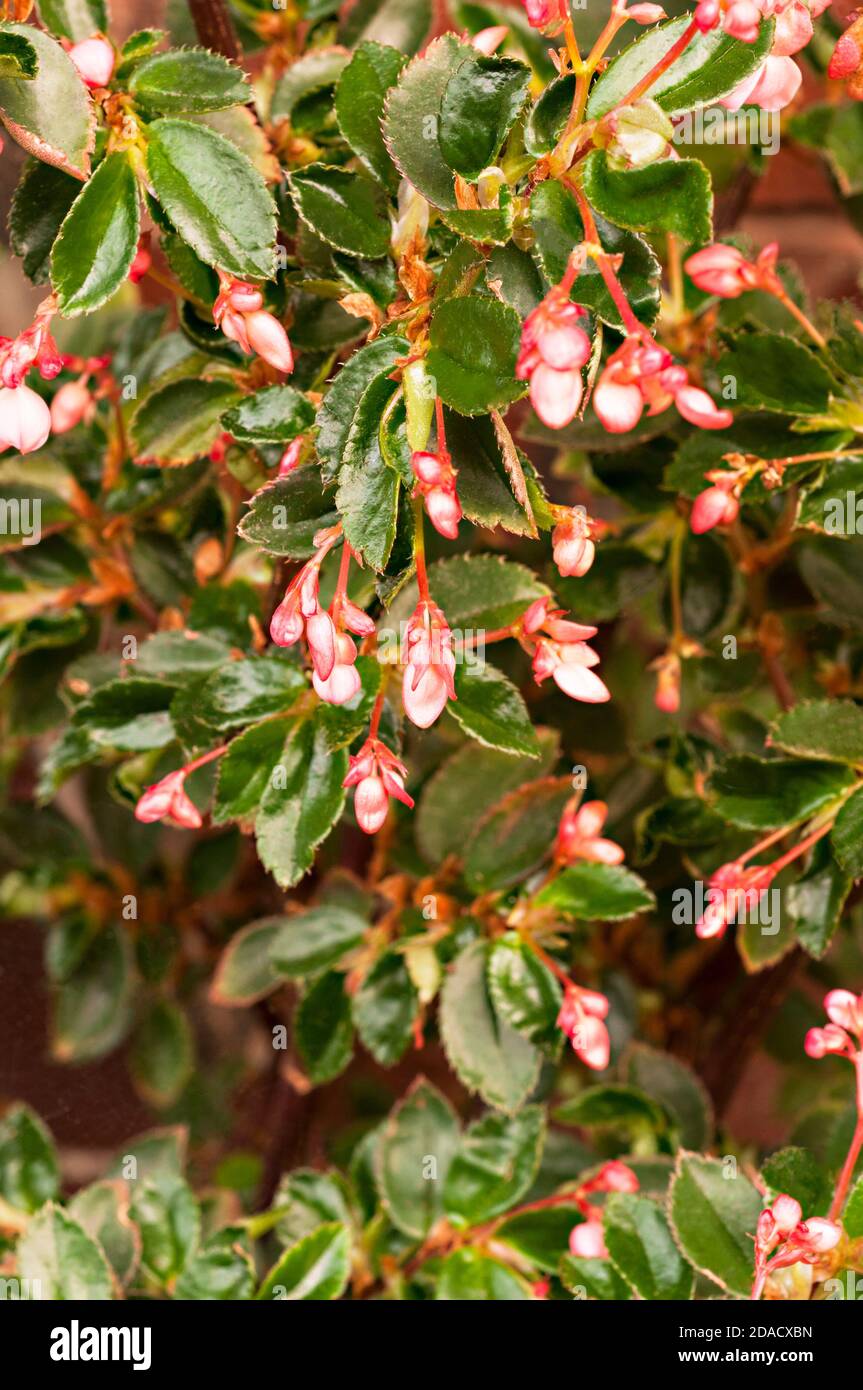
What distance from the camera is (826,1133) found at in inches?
28.7

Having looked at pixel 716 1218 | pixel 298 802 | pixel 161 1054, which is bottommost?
pixel 161 1054

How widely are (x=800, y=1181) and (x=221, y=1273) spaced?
30cm

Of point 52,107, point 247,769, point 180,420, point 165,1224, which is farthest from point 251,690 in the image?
point 165,1224

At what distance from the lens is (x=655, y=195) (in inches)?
15.4

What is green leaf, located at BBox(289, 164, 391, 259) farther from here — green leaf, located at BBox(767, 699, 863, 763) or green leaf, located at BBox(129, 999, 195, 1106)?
green leaf, located at BBox(129, 999, 195, 1106)

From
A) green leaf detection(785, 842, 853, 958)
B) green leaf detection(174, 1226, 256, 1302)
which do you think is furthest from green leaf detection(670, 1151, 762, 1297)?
green leaf detection(174, 1226, 256, 1302)

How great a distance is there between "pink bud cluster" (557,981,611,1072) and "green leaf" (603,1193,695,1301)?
8cm

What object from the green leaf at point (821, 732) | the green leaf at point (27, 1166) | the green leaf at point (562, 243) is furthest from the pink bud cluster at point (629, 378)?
the green leaf at point (27, 1166)

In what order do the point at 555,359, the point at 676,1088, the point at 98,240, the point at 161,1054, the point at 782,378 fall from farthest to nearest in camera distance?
the point at 161,1054
the point at 676,1088
the point at 782,378
the point at 98,240
the point at 555,359

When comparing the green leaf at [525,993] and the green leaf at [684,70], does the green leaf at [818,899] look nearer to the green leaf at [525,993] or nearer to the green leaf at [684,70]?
the green leaf at [525,993]

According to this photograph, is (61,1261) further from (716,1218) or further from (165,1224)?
(716,1218)

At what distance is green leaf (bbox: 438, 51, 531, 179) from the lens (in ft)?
1.40

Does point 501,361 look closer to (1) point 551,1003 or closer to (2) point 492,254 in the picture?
(2) point 492,254
